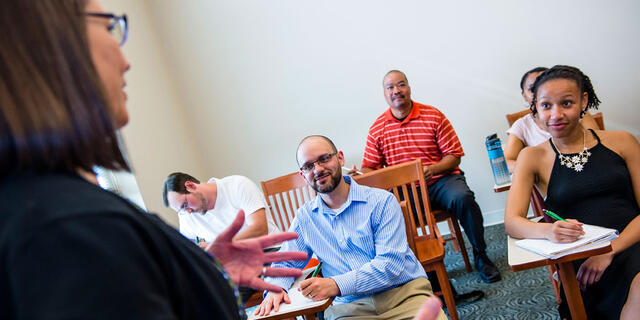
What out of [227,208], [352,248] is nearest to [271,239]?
[352,248]

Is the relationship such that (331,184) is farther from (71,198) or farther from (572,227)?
(71,198)

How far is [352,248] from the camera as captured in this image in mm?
1933

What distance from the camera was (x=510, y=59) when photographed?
3820mm

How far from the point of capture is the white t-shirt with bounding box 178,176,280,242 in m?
2.70

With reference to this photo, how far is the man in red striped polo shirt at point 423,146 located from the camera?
3174 mm

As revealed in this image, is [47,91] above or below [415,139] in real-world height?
above

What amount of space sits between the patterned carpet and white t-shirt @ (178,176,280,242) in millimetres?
1293

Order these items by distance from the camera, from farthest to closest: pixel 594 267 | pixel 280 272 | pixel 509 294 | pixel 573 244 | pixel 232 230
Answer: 1. pixel 509 294
2. pixel 594 267
3. pixel 573 244
4. pixel 280 272
5. pixel 232 230

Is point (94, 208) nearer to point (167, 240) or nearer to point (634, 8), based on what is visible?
point (167, 240)

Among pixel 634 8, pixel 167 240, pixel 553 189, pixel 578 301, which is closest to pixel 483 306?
pixel 553 189

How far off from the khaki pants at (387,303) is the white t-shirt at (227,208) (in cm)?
105

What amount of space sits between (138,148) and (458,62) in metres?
2.85

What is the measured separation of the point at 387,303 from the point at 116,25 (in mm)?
1479

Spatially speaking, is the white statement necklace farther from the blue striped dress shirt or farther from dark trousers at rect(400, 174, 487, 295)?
dark trousers at rect(400, 174, 487, 295)
